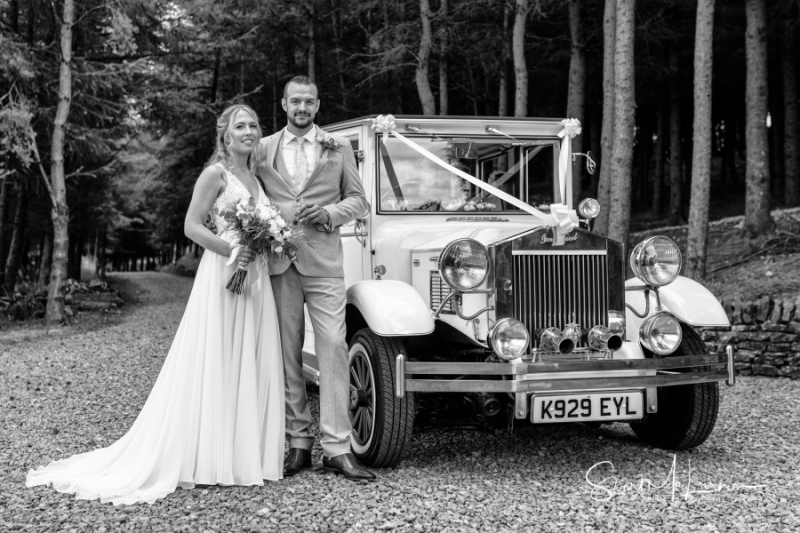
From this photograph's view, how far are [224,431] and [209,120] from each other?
49.6 ft

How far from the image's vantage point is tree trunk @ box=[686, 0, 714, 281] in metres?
10.4

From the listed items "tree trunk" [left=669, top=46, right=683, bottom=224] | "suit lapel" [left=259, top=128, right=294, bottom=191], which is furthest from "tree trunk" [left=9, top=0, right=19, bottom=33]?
"tree trunk" [left=669, top=46, right=683, bottom=224]

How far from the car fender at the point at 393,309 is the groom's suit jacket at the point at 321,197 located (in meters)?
0.25

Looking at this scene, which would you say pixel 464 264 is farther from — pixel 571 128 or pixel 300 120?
pixel 571 128

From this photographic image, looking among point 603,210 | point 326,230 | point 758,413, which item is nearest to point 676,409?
point 758,413

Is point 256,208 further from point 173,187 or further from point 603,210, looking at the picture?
point 173,187

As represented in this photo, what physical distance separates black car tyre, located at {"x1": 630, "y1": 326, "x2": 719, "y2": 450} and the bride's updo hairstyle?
3011 millimetres

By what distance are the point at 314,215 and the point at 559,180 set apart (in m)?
2.25

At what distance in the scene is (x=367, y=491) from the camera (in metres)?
3.94

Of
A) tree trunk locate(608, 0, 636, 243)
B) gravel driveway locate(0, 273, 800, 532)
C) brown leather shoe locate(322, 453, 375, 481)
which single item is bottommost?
gravel driveway locate(0, 273, 800, 532)

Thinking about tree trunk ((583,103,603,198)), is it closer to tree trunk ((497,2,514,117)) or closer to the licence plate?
tree trunk ((497,2,514,117))

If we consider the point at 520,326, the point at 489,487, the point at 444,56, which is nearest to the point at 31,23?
the point at 444,56

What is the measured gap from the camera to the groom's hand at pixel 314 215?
13.8ft

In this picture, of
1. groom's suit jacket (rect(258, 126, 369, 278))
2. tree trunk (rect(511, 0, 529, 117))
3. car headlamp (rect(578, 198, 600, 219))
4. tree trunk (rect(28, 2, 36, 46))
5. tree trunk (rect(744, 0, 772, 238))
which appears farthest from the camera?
tree trunk (rect(28, 2, 36, 46))
